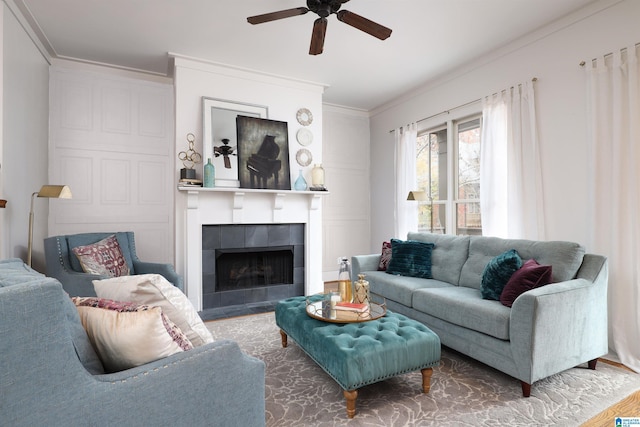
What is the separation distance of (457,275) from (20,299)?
10.7 feet

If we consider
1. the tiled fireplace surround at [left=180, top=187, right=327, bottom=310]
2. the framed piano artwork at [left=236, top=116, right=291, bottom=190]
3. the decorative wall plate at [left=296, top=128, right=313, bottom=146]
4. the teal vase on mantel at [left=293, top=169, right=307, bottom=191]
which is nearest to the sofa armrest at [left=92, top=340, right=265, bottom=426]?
the tiled fireplace surround at [left=180, top=187, right=327, bottom=310]

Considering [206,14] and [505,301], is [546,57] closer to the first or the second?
[505,301]

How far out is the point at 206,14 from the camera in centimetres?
309

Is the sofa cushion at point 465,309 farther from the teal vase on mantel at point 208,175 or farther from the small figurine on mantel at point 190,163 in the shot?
the small figurine on mantel at point 190,163

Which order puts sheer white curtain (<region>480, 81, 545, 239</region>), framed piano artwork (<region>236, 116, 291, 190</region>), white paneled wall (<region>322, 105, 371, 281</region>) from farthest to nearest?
1. white paneled wall (<region>322, 105, 371, 281</region>)
2. framed piano artwork (<region>236, 116, 291, 190</region>)
3. sheer white curtain (<region>480, 81, 545, 239</region>)

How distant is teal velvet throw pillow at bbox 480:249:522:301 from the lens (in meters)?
2.57

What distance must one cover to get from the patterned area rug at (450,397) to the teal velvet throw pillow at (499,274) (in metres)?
0.55

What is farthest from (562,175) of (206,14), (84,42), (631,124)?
(84,42)

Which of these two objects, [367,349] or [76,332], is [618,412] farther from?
[76,332]

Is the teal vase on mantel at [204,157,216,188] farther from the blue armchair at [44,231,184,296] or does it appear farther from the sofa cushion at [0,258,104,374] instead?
the sofa cushion at [0,258,104,374]

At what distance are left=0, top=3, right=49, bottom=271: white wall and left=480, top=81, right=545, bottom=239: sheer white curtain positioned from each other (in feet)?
15.0

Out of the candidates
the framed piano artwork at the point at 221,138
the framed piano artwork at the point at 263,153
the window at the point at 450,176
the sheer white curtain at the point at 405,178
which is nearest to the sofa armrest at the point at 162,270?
the framed piano artwork at the point at 221,138

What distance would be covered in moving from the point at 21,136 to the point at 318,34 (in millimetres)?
2857

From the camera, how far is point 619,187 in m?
2.69
